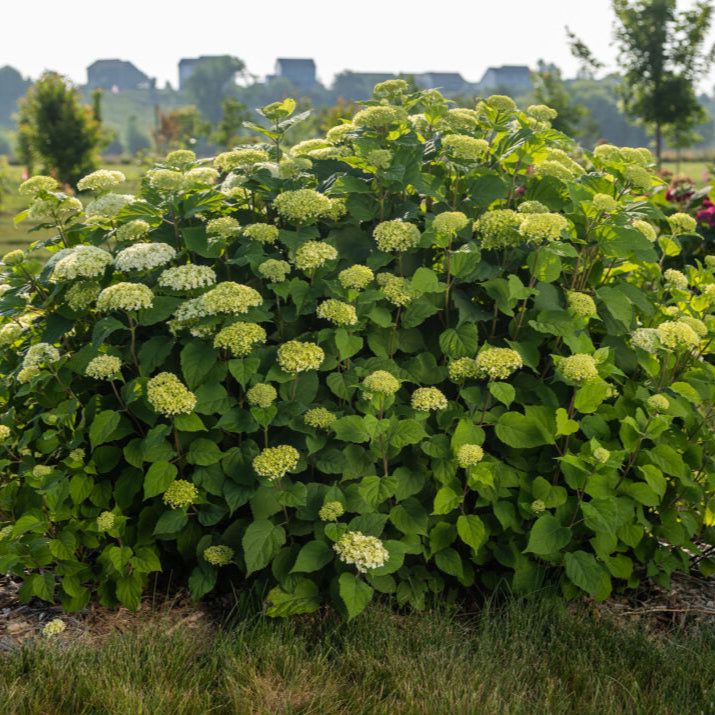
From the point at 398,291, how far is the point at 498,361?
18.8 inches

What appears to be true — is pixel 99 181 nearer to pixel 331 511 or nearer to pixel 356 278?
pixel 356 278

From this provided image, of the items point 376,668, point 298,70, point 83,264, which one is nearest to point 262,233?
point 83,264

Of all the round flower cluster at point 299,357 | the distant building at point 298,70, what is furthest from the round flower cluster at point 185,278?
the distant building at point 298,70

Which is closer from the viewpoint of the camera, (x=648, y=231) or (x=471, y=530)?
(x=471, y=530)

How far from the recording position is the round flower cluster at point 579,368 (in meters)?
2.47

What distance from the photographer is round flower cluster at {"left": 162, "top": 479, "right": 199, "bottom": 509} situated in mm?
2512

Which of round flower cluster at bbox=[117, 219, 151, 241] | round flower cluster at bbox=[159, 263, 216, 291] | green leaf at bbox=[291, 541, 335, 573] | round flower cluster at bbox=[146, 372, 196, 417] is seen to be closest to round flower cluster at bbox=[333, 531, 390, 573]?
green leaf at bbox=[291, 541, 335, 573]

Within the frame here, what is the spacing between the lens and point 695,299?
301cm

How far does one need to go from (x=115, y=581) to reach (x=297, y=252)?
164 centimetres

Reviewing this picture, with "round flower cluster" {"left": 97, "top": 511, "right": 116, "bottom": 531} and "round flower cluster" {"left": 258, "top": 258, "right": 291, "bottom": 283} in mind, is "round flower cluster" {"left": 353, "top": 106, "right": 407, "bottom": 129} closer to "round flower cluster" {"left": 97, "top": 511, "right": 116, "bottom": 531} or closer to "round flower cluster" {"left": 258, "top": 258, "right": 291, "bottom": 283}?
"round flower cluster" {"left": 258, "top": 258, "right": 291, "bottom": 283}

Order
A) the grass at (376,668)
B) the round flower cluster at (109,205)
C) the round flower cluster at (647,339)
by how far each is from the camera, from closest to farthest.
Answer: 1. the grass at (376,668)
2. the round flower cluster at (647,339)
3. the round flower cluster at (109,205)

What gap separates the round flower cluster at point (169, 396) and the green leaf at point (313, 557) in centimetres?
71

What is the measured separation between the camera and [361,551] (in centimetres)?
236

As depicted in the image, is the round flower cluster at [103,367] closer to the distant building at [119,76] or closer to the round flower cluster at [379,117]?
the round flower cluster at [379,117]
